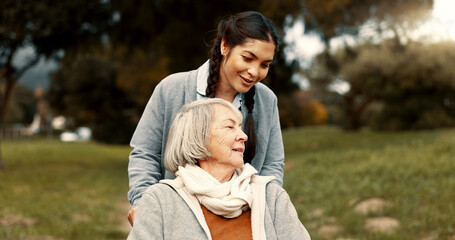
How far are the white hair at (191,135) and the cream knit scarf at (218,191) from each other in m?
0.06

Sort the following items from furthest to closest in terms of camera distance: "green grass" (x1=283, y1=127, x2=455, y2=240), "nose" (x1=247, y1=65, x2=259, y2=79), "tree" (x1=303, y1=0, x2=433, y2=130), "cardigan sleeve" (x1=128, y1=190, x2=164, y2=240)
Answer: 1. "tree" (x1=303, y1=0, x2=433, y2=130)
2. "green grass" (x1=283, y1=127, x2=455, y2=240)
3. "nose" (x1=247, y1=65, x2=259, y2=79)
4. "cardigan sleeve" (x1=128, y1=190, x2=164, y2=240)

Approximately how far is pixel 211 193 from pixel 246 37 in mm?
766

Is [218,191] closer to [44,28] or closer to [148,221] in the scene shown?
[148,221]

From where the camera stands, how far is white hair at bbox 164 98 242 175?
2047 millimetres

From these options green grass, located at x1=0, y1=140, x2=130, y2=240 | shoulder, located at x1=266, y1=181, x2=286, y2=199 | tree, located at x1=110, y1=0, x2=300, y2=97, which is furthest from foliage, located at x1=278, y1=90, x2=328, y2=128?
shoulder, located at x1=266, y1=181, x2=286, y2=199

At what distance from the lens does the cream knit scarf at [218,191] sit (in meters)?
1.89

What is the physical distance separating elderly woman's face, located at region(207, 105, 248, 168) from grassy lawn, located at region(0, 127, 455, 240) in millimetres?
3775

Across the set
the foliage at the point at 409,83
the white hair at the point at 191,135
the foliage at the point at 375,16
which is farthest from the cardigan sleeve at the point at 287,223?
the foliage at the point at 409,83

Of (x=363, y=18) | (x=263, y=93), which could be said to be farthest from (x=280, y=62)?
(x=263, y=93)

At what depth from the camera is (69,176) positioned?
12023 mm

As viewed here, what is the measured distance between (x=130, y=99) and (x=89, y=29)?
17.7 m

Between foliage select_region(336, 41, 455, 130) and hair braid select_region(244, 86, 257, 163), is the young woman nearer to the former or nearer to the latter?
hair braid select_region(244, 86, 257, 163)

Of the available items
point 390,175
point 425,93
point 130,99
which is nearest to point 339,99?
point 425,93

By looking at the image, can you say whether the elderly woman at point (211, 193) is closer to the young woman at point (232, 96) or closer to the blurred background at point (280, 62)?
the young woman at point (232, 96)
